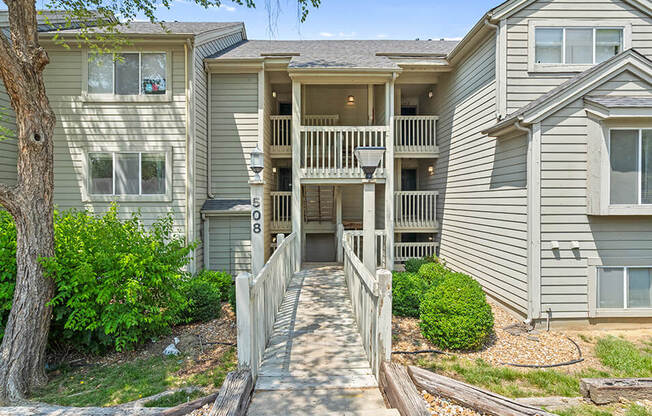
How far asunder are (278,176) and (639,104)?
32.3ft

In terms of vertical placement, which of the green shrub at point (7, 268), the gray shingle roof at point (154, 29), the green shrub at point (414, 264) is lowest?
the green shrub at point (414, 264)

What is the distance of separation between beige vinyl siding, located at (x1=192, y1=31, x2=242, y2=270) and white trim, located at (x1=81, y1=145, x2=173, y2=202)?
0.62 m

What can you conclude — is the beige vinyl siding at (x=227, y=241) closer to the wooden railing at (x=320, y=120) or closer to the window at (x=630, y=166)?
the wooden railing at (x=320, y=120)

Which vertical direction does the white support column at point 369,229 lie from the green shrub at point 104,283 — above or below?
above

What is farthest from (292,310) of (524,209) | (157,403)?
(524,209)

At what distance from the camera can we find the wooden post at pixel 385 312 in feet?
12.4

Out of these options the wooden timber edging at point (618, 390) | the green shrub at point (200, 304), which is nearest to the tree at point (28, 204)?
the green shrub at point (200, 304)

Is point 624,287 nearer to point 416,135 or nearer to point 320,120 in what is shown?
point 416,135

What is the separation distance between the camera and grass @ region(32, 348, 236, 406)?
425cm

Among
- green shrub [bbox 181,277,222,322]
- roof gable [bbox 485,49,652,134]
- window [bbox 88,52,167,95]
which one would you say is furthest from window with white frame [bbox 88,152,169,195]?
roof gable [bbox 485,49,652,134]

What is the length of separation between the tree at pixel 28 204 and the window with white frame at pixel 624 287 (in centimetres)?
930

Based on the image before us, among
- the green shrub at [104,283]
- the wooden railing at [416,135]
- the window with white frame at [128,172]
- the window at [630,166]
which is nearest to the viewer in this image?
the green shrub at [104,283]

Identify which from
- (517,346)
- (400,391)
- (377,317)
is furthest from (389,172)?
(400,391)

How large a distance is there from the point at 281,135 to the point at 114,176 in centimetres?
Result: 488
